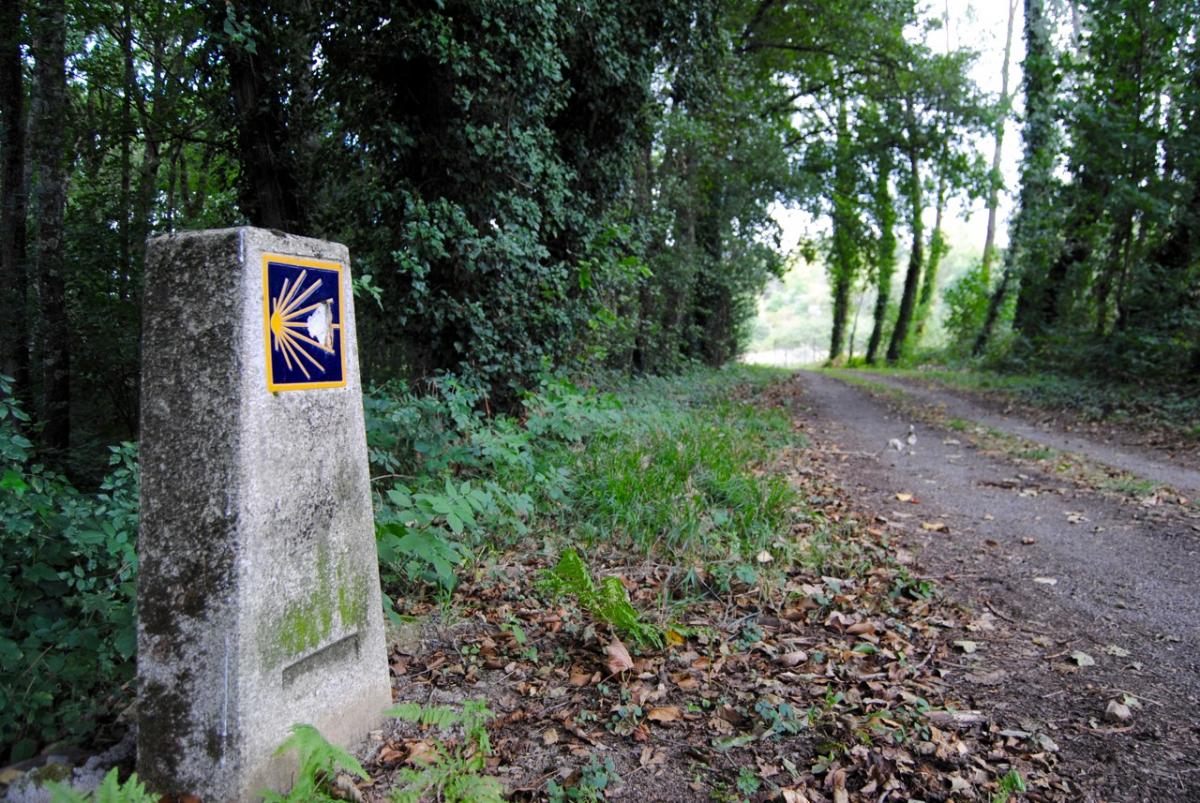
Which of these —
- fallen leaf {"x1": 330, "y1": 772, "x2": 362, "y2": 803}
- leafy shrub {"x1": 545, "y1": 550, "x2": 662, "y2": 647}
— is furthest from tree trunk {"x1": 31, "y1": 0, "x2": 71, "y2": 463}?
fallen leaf {"x1": 330, "y1": 772, "x2": 362, "y2": 803}

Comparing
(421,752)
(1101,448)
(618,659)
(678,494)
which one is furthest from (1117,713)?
(1101,448)

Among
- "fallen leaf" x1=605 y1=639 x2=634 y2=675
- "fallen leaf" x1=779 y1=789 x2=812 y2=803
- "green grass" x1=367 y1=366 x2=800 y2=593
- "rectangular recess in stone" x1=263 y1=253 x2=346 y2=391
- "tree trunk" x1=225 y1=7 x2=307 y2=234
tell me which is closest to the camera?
"rectangular recess in stone" x1=263 y1=253 x2=346 y2=391

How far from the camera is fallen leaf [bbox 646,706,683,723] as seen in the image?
8.71ft

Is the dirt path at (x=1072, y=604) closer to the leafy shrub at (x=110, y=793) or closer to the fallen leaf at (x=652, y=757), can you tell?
the fallen leaf at (x=652, y=757)

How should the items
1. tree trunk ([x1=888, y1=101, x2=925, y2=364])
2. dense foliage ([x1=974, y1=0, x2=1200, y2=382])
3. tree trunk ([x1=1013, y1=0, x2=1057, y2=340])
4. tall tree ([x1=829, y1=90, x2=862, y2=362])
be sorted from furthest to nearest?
tall tree ([x1=829, y1=90, x2=862, y2=362]), tree trunk ([x1=888, y1=101, x2=925, y2=364]), tree trunk ([x1=1013, y1=0, x2=1057, y2=340]), dense foliage ([x1=974, y1=0, x2=1200, y2=382])

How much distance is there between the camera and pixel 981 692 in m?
2.84

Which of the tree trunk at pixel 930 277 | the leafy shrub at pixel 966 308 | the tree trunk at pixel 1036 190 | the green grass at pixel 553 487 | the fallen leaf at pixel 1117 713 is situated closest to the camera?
the fallen leaf at pixel 1117 713

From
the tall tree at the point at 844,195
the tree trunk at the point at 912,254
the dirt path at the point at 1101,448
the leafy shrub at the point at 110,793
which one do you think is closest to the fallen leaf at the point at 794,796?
the leafy shrub at the point at 110,793

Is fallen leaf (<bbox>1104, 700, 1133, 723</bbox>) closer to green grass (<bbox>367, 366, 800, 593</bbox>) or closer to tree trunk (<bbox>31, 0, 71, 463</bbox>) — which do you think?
green grass (<bbox>367, 366, 800, 593</bbox>)

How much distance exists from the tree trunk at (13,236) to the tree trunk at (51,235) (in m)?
0.19

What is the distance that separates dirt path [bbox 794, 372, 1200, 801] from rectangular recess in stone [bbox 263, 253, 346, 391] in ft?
9.73

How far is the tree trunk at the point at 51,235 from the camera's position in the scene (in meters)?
7.74

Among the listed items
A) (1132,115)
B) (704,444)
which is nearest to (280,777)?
(704,444)

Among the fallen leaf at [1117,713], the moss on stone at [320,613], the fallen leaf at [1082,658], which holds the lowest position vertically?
the fallen leaf at [1082,658]
